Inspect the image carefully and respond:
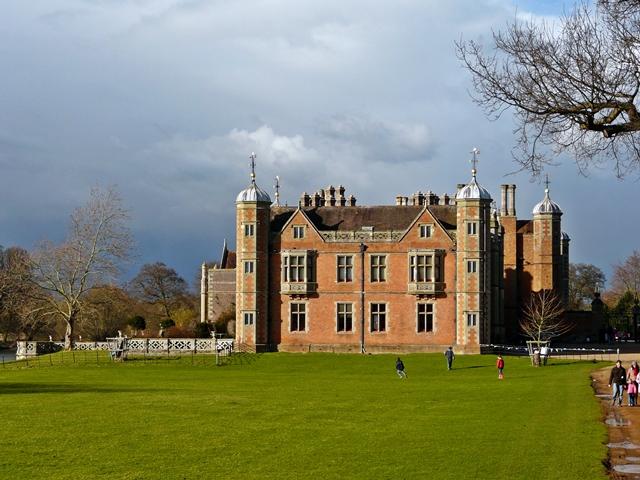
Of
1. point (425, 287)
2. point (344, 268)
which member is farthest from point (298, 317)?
point (425, 287)

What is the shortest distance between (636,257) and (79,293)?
216 feet

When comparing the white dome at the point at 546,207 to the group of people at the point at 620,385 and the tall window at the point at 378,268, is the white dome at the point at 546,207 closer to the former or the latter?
the tall window at the point at 378,268

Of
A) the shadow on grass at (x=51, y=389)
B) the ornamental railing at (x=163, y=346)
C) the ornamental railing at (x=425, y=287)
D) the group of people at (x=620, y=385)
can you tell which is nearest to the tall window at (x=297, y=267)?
the ornamental railing at (x=163, y=346)

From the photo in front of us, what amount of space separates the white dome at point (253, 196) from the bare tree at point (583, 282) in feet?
180

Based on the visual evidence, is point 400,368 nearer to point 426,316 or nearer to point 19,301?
point 426,316

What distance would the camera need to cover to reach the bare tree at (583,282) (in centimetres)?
10644

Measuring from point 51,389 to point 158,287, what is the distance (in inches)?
2729

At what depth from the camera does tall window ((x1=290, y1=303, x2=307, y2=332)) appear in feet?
187

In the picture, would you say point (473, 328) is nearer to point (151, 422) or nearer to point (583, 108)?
point (151, 422)

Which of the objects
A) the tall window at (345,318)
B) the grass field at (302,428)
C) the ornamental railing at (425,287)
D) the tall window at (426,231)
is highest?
the tall window at (426,231)

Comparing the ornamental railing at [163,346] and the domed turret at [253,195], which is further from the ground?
the domed turret at [253,195]

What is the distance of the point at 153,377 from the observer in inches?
1615

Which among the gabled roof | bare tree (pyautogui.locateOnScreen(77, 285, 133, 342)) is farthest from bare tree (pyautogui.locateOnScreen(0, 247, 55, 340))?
the gabled roof

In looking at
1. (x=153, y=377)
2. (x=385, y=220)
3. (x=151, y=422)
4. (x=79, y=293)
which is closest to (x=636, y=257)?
(x=385, y=220)
